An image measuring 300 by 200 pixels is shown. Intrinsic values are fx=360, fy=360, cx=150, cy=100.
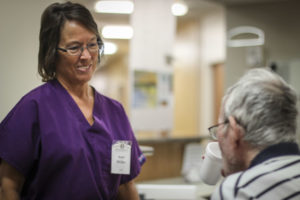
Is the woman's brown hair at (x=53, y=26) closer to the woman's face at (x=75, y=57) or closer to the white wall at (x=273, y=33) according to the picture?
the woman's face at (x=75, y=57)

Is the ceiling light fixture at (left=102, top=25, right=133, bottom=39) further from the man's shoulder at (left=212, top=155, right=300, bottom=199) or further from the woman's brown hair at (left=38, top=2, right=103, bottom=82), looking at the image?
the man's shoulder at (left=212, top=155, right=300, bottom=199)

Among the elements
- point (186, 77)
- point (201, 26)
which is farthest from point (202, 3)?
point (186, 77)

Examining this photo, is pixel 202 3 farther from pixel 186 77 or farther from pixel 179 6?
pixel 186 77

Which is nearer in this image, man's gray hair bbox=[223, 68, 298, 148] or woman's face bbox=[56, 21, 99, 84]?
man's gray hair bbox=[223, 68, 298, 148]

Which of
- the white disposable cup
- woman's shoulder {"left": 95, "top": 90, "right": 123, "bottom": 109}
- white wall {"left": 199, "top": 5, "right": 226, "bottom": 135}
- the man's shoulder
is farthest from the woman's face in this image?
white wall {"left": 199, "top": 5, "right": 226, "bottom": 135}

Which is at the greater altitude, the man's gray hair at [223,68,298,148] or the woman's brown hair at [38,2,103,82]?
the woman's brown hair at [38,2,103,82]

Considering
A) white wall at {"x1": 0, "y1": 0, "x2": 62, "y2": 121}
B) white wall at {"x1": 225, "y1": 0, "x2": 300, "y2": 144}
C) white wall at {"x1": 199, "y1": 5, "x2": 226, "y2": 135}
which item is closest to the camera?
white wall at {"x1": 0, "y1": 0, "x2": 62, "y2": 121}

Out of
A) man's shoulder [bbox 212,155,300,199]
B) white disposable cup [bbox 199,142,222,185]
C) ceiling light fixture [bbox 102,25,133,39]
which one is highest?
ceiling light fixture [bbox 102,25,133,39]

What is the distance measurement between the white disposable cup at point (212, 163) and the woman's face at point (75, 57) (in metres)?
0.51

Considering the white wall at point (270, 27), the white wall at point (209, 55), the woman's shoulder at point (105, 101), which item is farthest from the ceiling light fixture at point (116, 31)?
the woman's shoulder at point (105, 101)

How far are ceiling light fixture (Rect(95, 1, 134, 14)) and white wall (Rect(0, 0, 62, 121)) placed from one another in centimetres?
355

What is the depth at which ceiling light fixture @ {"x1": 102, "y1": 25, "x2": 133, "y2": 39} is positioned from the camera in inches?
255

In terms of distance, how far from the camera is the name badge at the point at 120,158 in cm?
125

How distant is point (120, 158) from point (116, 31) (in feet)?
18.4
